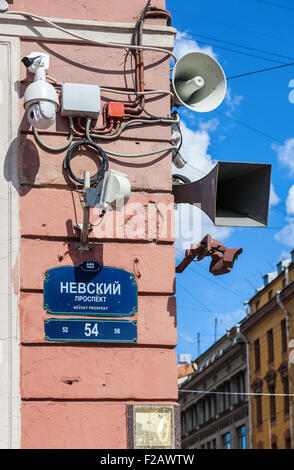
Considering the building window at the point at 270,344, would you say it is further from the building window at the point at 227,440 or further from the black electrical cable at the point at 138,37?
the black electrical cable at the point at 138,37

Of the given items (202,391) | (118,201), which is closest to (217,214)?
(118,201)

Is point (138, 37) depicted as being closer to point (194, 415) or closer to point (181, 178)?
point (181, 178)

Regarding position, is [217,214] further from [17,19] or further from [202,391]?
[202,391]

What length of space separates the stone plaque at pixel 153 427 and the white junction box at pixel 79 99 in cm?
287

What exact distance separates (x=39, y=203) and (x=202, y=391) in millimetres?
56065

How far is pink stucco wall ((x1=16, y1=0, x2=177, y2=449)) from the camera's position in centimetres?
839

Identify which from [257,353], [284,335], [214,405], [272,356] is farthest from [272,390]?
[214,405]

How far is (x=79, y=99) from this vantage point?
909 cm

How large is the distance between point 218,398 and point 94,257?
52.4 metres

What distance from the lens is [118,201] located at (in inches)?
328

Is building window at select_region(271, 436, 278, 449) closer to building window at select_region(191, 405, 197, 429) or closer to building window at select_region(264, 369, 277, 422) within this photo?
building window at select_region(264, 369, 277, 422)

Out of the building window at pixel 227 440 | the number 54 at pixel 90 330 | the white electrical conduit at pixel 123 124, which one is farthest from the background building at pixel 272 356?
the number 54 at pixel 90 330

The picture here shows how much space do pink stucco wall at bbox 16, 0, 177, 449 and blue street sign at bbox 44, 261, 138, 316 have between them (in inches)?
2.9

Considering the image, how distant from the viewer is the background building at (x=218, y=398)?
5466 cm
